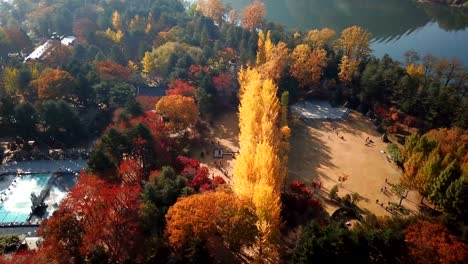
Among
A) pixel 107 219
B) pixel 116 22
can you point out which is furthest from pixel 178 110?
pixel 116 22

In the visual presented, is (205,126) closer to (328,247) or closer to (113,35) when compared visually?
(328,247)

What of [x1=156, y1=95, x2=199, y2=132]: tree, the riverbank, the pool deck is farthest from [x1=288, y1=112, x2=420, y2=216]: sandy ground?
the riverbank

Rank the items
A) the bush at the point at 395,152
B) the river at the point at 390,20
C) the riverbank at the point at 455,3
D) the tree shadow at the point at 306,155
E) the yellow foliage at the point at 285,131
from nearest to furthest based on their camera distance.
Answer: the tree shadow at the point at 306,155, the bush at the point at 395,152, the yellow foliage at the point at 285,131, the river at the point at 390,20, the riverbank at the point at 455,3

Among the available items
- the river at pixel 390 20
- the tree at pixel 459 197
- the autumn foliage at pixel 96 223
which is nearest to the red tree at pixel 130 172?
the autumn foliage at pixel 96 223

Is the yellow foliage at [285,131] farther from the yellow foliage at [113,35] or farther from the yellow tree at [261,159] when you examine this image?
the yellow foliage at [113,35]

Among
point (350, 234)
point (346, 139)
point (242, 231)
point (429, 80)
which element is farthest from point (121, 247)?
point (429, 80)

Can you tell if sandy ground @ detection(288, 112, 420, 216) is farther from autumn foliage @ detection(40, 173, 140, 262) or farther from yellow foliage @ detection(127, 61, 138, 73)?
yellow foliage @ detection(127, 61, 138, 73)
